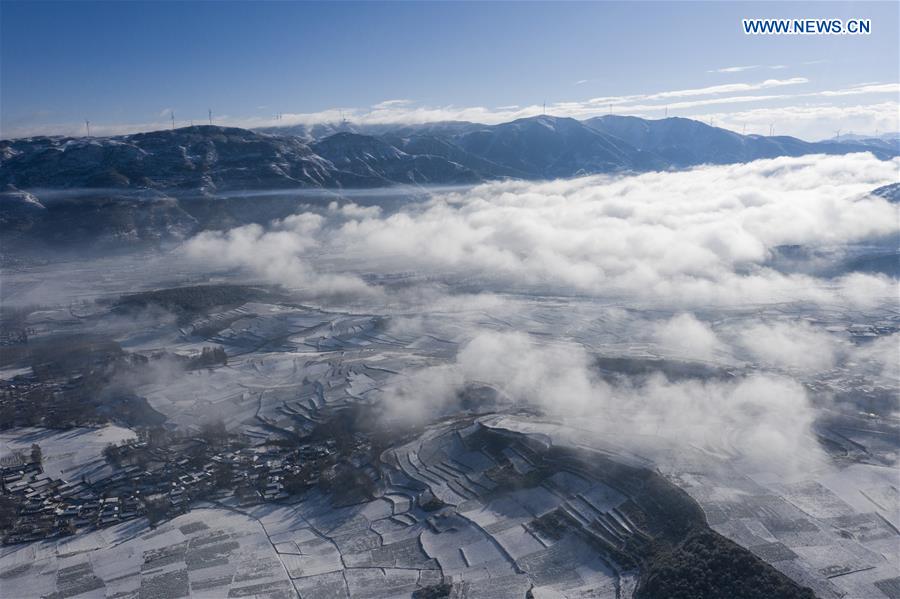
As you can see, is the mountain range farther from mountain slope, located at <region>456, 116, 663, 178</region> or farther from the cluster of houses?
the cluster of houses

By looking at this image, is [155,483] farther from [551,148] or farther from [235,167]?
[551,148]

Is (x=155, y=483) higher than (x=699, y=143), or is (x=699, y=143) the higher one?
(x=699, y=143)

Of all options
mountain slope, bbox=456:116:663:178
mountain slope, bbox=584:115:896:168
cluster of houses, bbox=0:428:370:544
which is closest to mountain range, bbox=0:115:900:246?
mountain slope, bbox=456:116:663:178

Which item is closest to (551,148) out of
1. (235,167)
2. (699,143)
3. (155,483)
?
(699,143)

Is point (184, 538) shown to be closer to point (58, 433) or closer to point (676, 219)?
point (58, 433)

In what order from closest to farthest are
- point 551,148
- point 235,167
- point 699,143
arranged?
point 235,167, point 551,148, point 699,143

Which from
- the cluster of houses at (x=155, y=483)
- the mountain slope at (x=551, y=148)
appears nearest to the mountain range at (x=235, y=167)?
the mountain slope at (x=551, y=148)

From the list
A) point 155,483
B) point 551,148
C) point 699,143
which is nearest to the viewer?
point 155,483

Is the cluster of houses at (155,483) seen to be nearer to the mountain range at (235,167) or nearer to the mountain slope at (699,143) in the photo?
the mountain range at (235,167)
